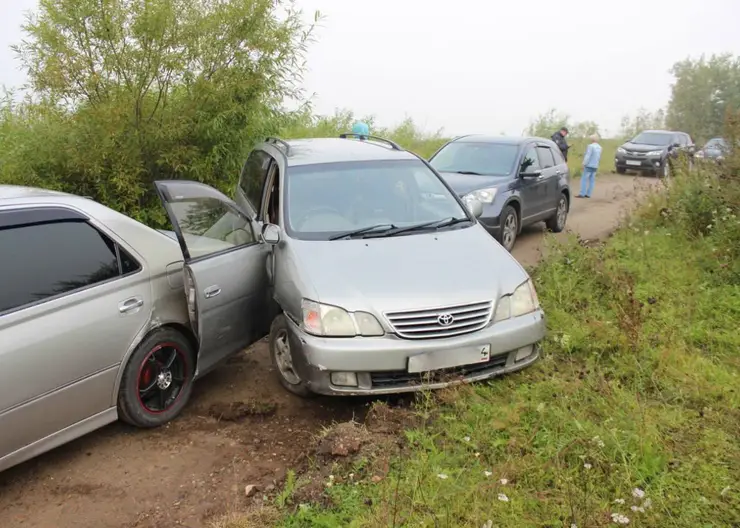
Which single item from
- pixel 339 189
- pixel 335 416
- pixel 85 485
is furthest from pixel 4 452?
pixel 339 189

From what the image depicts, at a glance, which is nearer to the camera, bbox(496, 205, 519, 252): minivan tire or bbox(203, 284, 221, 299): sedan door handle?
bbox(203, 284, 221, 299): sedan door handle

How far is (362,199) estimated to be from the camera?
508cm

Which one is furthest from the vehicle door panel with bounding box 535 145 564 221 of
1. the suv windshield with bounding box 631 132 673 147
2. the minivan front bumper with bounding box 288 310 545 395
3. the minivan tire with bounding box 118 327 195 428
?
the suv windshield with bounding box 631 132 673 147

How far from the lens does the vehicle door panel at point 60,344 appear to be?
3.17 meters

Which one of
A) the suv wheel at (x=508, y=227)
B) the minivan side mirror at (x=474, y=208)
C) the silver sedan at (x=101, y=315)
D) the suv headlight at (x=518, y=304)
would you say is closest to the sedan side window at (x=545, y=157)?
the suv wheel at (x=508, y=227)

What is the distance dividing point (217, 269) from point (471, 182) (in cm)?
484

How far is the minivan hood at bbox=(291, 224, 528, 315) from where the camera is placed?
3916mm

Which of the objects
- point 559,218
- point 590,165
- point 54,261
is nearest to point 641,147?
point 590,165

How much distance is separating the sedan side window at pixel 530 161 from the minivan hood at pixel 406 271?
431cm

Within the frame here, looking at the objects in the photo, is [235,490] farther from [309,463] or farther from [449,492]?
[449,492]

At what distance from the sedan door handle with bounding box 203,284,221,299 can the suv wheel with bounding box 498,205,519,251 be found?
4.72 metres

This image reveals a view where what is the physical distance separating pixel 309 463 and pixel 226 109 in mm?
3953

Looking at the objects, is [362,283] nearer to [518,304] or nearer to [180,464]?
[518,304]

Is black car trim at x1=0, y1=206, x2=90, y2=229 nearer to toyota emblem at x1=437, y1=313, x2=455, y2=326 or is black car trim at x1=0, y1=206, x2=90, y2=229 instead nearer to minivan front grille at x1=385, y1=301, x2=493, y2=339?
minivan front grille at x1=385, y1=301, x2=493, y2=339
